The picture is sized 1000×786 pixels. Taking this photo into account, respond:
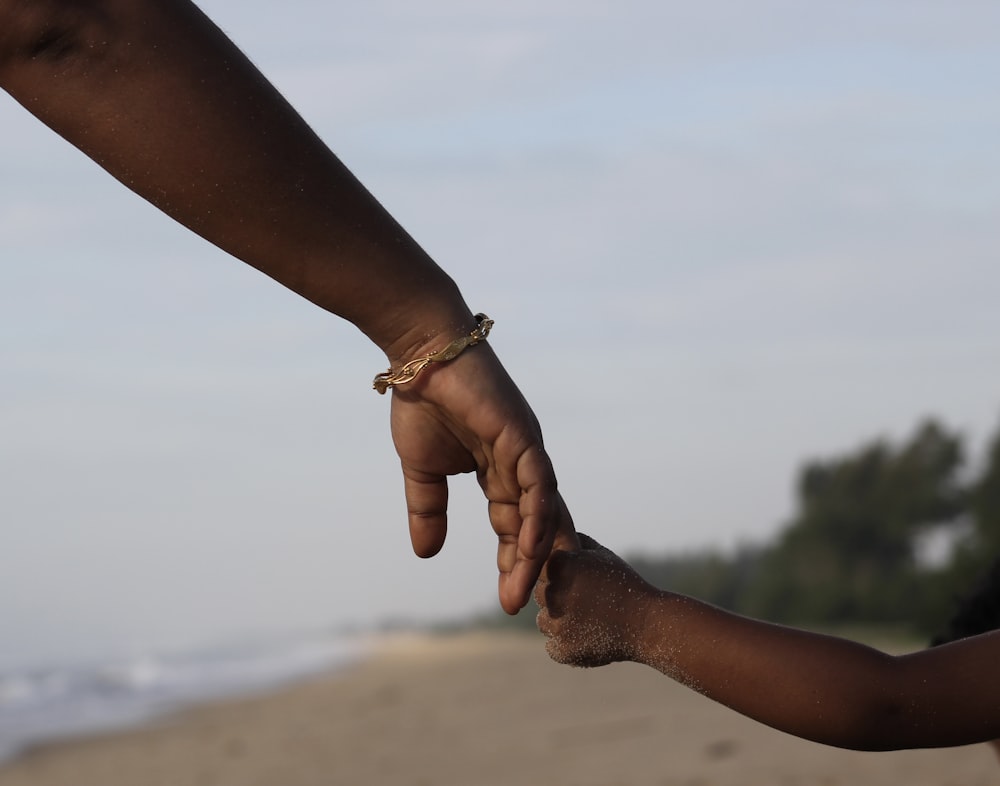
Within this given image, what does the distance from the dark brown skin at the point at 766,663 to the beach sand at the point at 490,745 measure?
11.5ft

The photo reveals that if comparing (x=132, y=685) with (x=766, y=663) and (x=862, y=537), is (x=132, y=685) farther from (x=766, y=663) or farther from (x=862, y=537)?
(x=766, y=663)

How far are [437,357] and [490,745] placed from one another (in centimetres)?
711

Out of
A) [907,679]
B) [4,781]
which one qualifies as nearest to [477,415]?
[907,679]

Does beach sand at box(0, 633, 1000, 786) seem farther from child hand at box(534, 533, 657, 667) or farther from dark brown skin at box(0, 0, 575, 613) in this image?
dark brown skin at box(0, 0, 575, 613)

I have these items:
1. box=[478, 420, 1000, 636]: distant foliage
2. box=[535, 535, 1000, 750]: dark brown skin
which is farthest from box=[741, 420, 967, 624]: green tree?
box=[535, 535, 1000, 750]: dark brown skin

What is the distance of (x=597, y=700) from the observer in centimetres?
1027

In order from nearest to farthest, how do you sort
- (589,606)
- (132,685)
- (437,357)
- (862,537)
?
1. (437,357)
2. (589,606)
3. (132,685)
4. (862,537)

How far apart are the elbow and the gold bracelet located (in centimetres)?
64

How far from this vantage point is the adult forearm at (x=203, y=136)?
168 cm

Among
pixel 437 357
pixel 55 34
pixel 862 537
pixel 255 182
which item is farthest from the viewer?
pixel 862 537

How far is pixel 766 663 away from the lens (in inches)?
92.7

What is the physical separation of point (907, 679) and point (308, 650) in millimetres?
29614

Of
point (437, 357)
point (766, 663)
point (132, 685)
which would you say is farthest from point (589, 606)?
point (132, 685)

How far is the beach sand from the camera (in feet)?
21.4
